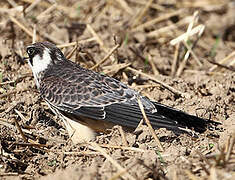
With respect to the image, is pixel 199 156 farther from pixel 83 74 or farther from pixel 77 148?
pixel 83 74

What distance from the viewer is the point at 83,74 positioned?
5.51 metres

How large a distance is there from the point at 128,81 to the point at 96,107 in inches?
54.5

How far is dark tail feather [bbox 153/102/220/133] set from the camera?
5.07 metres

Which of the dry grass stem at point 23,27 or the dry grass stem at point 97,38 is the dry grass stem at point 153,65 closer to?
the dry grass stem at point 97,38

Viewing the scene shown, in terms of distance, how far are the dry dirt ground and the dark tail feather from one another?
0.33ft

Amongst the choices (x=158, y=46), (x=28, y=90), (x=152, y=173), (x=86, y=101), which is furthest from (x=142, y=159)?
(x=158, y=46)

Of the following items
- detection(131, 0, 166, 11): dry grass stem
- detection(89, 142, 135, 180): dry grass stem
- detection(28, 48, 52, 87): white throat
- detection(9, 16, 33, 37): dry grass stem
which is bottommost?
detection(89, 142, 135, 180): dry grass stem

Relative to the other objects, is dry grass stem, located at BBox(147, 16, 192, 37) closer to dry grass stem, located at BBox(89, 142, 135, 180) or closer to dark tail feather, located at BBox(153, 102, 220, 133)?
dark tail feather, located at BBox(153, 102, 220, 133)

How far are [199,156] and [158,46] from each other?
397 centimetres

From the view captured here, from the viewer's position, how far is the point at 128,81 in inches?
255

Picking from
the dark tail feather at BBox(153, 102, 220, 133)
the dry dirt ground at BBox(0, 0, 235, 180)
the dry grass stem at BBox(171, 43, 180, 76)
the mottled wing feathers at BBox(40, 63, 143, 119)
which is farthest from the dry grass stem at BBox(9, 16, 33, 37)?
the dark tail feather at BBox(153, 102, 220, 133)

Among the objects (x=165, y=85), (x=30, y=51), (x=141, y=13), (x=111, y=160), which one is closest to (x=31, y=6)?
(x=141, y=13)

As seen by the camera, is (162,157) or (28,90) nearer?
(162,157)

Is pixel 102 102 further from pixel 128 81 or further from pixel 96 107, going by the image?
pixel 128 81
